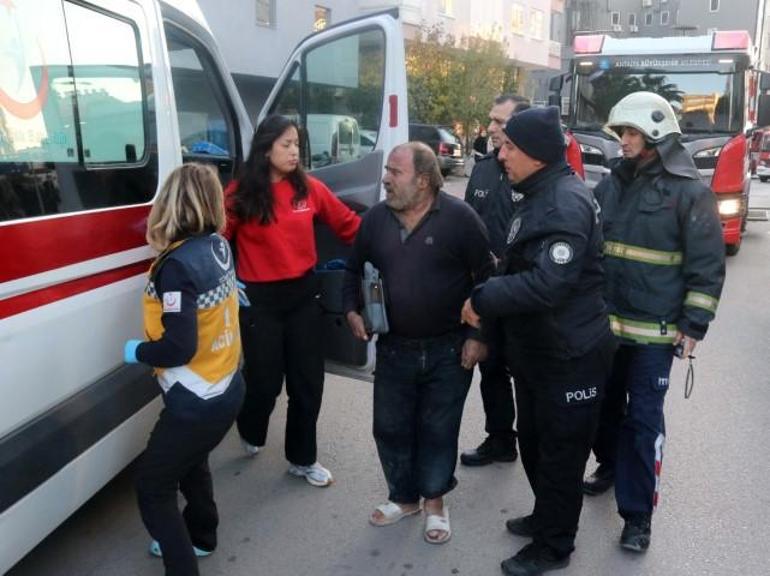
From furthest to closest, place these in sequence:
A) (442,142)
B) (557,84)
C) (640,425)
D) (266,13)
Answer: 1. (442,142)
2. (266,13)
3. (557,84)
4. (640,425)

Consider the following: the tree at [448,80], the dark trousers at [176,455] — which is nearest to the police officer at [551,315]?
the dark trousers at [176,455]

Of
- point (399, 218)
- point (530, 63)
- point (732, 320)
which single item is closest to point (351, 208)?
point (399, 218)

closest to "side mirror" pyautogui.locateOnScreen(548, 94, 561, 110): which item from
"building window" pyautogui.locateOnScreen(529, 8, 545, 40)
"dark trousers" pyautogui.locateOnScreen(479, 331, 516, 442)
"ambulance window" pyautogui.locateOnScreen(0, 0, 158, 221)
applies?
"dark trousers" pyautogui.locateOnScreen(479, 331, 516, 442)

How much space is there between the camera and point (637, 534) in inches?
125

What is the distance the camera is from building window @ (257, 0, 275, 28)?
769 inches

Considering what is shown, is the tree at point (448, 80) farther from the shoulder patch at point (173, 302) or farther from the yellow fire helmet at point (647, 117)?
the shoulder patch at point (173, 302)

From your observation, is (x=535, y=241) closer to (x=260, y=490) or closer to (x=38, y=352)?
(x=38, y=352)

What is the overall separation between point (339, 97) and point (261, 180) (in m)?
1.08

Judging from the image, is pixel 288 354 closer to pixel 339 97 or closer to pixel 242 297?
pixel 242 297

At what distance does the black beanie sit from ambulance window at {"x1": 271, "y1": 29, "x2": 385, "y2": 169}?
1.26m

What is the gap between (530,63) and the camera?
37.0 meters

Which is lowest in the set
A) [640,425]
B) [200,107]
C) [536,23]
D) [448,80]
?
[640,425]

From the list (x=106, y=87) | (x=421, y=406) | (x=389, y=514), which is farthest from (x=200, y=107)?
(x=389, y=514)

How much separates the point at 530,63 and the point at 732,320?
32275 millimetres
